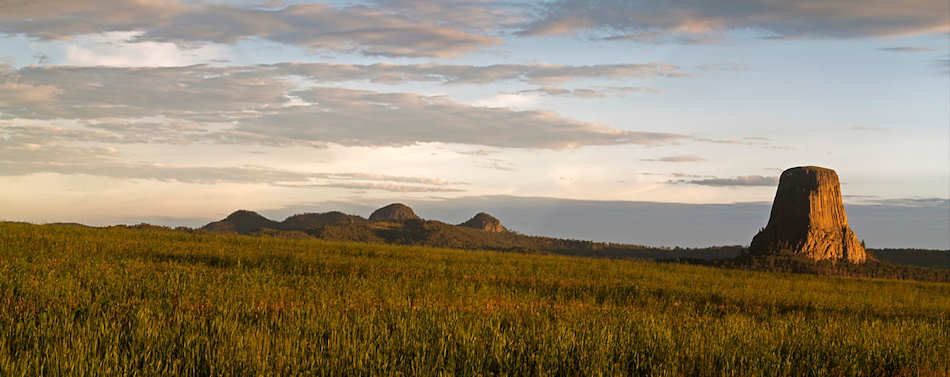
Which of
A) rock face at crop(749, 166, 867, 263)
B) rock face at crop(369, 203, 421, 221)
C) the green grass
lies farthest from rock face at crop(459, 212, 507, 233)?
the green grass

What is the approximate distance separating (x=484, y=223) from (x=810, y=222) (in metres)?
69.3

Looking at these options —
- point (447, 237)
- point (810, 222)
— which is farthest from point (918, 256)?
point (447, 237)

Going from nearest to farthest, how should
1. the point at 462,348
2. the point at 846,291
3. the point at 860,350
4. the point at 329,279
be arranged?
the point at 462,348 < the point at 860,350 < the point at 329,279 < the point at 846,291

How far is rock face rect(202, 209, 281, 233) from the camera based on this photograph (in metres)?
109

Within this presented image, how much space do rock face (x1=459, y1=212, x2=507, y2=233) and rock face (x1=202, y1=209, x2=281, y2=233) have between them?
107 ft

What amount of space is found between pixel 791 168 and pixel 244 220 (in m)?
88.4

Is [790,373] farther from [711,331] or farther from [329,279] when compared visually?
[329,279]

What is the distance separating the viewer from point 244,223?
112938mm

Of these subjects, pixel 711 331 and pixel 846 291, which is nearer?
pixel 711 331

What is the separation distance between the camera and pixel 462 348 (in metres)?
8.06

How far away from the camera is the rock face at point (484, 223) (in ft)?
376

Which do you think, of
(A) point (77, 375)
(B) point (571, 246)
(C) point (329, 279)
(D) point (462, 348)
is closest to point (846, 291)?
(C) point (329, 279)

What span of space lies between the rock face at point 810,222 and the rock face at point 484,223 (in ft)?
205

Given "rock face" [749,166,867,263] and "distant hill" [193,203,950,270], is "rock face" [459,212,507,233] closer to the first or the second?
"distant hill" [193,203,950,270]
